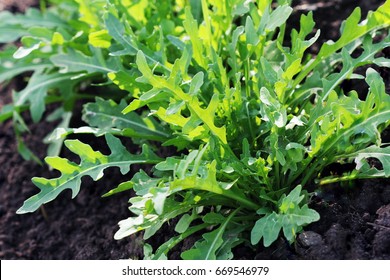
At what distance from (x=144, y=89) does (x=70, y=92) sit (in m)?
0.78

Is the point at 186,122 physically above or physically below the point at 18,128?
above

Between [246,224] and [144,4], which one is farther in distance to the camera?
[144,4]

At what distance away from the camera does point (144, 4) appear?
2.87 metres

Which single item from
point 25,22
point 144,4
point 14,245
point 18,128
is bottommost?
point 14,245

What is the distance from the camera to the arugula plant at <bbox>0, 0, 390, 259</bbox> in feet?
7.14

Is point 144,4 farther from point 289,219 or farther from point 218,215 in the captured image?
point 289,219

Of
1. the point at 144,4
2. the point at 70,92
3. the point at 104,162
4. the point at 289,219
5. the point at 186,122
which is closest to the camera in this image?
the point at 289,219

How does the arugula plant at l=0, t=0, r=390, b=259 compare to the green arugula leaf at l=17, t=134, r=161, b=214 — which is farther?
the green arugula leaf at l=17, t=134, r=161, b=214

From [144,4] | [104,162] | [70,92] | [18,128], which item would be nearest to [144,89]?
[104,162]

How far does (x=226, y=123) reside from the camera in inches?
94.3

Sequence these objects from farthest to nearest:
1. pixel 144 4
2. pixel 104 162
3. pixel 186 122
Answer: pixel 144 4 < pixel 104 162 < pixel 186 122

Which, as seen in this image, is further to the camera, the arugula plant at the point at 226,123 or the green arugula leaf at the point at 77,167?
the green arugula leaf at the point at 77,167

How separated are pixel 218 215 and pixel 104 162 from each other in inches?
18.8

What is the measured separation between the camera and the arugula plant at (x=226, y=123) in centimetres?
218
